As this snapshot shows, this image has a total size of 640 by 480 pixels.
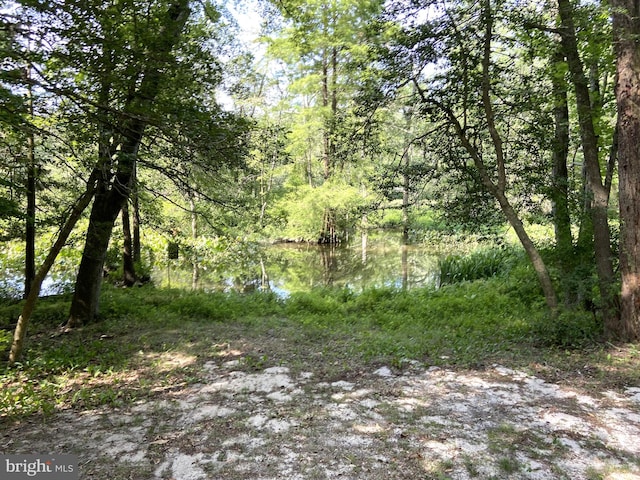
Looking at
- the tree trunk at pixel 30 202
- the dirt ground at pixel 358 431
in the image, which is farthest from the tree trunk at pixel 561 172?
the tree trunk at pixel 30 202

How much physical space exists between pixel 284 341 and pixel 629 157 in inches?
186

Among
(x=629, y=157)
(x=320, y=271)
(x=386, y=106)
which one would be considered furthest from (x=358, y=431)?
(x=320, y=271)

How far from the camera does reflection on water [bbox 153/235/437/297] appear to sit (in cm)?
1319

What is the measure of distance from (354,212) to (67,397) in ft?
16.5

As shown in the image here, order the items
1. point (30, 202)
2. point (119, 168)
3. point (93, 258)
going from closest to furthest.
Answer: point (119, 168) → point (93, 258) → point (30, 202)

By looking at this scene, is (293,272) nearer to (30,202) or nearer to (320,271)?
(320,271)

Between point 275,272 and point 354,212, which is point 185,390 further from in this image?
point 275,272

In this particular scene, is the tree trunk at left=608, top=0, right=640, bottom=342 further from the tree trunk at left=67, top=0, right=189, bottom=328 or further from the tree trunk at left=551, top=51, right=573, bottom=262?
the tree trunk at left=67, top=0, right=189, bottom=328

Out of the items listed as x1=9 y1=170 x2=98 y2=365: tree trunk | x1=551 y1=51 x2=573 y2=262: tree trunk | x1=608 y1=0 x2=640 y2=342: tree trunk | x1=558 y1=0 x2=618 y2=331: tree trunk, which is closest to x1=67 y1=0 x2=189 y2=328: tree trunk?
x1=9 y1=170 x2=98 y2=365: tree trunk

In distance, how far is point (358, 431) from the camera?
3092mm

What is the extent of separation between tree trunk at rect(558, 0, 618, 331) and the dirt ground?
65.6 inches

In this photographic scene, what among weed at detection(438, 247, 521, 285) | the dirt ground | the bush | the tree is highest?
the tree

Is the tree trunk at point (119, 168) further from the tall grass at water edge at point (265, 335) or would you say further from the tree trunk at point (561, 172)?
the tree trunk at point (561, 172)

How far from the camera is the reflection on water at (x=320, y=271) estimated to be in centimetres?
1319
